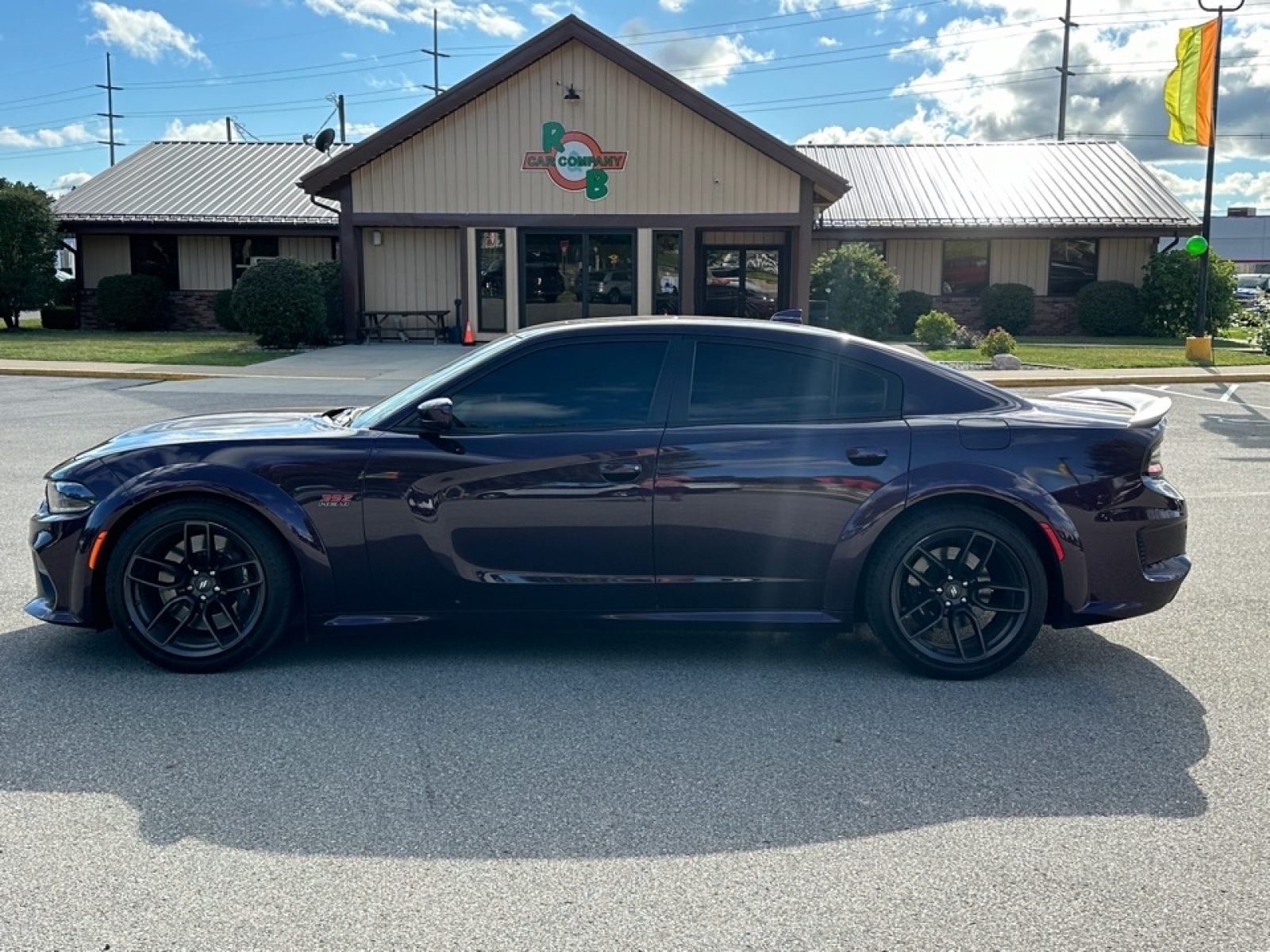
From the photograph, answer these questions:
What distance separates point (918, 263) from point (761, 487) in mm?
26808

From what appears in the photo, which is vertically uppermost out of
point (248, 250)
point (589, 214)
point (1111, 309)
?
point (589, 214)

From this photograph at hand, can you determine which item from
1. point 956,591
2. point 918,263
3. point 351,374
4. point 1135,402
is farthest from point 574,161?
point 956,591

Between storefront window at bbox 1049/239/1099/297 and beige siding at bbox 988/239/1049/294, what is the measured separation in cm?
19

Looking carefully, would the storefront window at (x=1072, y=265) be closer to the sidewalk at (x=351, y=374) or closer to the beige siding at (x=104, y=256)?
the sidewalk at (x=351, y=374)

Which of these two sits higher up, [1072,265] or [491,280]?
[1072,265]

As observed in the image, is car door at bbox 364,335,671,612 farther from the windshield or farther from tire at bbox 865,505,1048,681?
tire at bbox 865,505,1048,681

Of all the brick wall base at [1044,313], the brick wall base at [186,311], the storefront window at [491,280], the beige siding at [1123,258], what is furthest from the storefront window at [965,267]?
the brick wall base at [186,311]

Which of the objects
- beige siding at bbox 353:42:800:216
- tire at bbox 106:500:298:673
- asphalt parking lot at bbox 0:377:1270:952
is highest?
beige siding at bbox 353:42:800:216

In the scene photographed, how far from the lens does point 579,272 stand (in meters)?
25.0

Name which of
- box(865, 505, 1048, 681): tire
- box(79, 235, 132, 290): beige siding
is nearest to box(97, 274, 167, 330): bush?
box(79, 235, 132, 290): beige siding

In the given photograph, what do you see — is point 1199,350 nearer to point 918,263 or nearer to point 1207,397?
point 1207,397

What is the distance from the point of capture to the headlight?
496 cm

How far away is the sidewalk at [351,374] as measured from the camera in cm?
1797

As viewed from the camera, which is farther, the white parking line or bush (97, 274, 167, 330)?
bush (97, 274, 167, 330)
